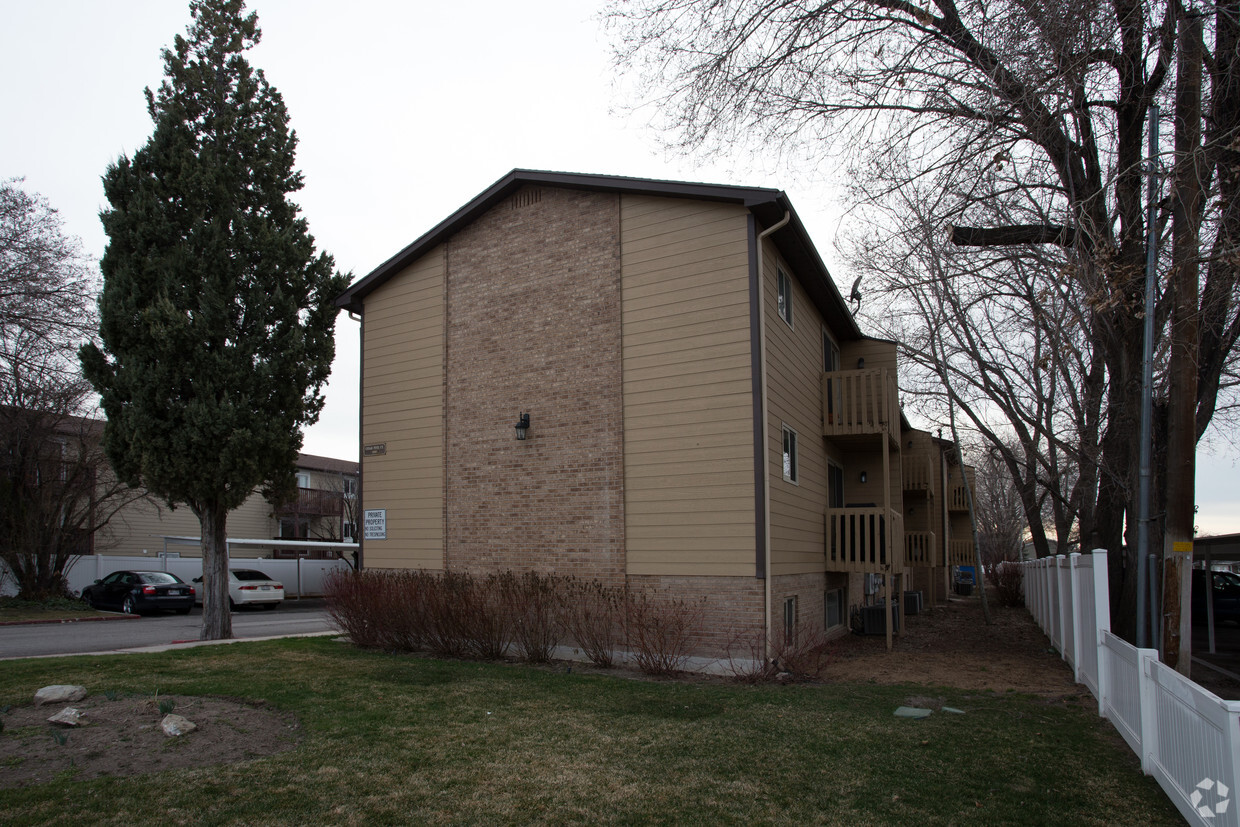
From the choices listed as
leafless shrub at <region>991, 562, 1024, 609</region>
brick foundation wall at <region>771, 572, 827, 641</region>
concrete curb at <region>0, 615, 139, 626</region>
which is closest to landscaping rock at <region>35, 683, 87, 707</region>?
brick foundation wall at <region>771, 572, 827, 641</region>

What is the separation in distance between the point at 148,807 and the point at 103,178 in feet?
43.7

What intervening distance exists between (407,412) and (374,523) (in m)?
2.30

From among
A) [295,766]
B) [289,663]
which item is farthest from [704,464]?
[295,766]

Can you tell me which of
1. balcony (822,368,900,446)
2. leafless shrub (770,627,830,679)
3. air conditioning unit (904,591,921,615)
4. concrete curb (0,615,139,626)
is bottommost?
concrete curb (0,615,139,626)

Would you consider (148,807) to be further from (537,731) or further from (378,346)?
(378,346)

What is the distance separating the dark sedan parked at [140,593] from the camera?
2467cm

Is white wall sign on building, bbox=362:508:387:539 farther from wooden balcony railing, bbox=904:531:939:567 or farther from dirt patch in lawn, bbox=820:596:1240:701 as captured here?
wooden balcony railing, bbox=904:531:939:567

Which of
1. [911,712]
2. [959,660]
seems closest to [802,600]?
[959,660]

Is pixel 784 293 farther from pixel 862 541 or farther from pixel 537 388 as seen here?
pixel 862 541

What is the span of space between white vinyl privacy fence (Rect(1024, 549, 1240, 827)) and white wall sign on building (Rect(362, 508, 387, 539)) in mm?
11760

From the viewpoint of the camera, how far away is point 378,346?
657 inches

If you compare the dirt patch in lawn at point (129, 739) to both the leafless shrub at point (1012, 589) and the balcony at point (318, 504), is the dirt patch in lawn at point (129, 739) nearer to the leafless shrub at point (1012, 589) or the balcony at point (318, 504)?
the leafless shrub at point (1012, 589)

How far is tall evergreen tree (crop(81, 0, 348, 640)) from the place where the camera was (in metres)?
14.2

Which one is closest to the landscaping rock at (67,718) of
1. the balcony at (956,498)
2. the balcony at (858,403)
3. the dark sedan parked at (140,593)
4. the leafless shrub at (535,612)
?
the leafless shrub at (535,612)
